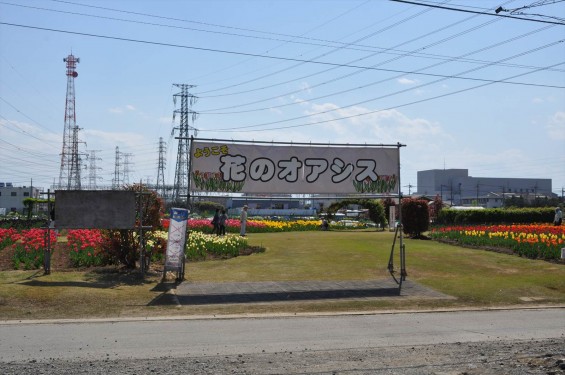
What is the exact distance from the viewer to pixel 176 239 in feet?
47.4

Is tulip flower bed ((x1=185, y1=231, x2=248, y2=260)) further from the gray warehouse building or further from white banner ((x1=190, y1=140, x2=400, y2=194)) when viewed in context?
the gray warehouse building

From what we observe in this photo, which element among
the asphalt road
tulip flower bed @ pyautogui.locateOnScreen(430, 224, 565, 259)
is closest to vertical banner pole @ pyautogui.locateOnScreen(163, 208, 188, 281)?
the asphalt road

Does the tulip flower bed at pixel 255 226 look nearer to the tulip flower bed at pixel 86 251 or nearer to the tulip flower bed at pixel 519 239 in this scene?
the tulip flower bed at pixel 86 251

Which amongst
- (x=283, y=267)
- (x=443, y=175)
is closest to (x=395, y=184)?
(x=283, y=267)

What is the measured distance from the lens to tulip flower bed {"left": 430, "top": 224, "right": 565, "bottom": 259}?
1961cm

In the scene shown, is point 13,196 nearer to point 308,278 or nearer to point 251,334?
point 308,278

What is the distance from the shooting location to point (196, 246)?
19.8m

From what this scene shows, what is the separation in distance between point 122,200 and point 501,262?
12.1 m

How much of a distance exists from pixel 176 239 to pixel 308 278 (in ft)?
12.3

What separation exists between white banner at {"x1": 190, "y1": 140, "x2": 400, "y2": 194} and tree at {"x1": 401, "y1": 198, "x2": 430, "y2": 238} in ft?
42.0

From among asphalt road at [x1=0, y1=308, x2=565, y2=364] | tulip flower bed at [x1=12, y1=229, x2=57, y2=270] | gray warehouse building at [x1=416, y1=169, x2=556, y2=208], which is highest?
gray warehouse building at [x1=416, y1=169, x2=556, y2=208]

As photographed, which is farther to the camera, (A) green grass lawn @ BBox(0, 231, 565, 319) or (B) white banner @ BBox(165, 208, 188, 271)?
(B) white banner @ BBox(165, 208, 188, 271)

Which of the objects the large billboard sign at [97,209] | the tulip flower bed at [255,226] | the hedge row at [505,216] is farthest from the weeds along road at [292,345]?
the hedge row at [505,216]

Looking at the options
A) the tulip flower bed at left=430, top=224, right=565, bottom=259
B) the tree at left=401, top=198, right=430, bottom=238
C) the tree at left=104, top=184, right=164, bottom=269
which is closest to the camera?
the tree at left=104, top=184, right=164, bottom=269
